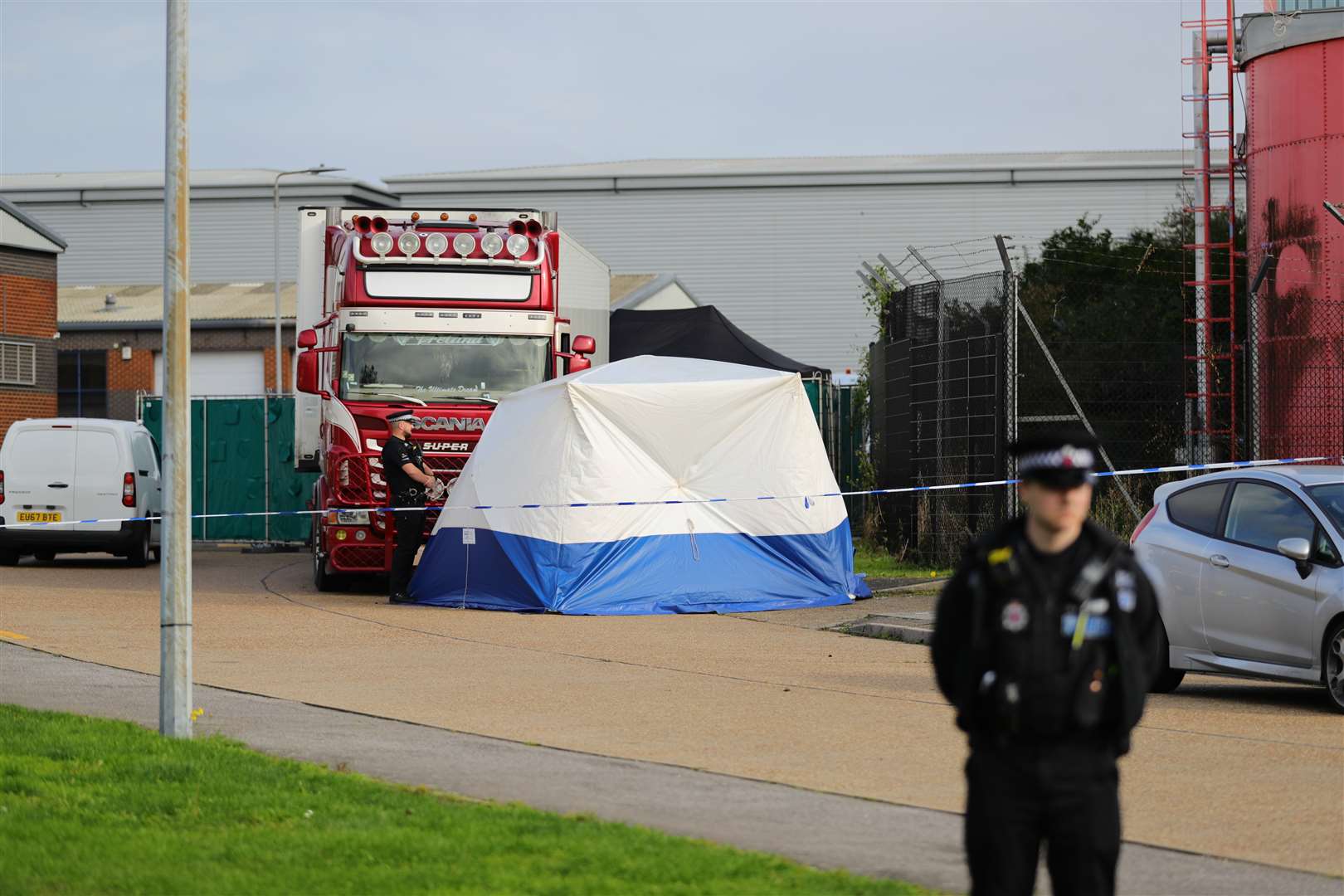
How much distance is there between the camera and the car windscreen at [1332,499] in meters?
11.4

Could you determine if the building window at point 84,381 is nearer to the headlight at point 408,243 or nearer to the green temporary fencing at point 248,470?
the green temporary fencing at point 248,470

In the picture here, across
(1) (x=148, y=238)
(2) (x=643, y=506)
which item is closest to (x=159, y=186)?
(1) (x=148, y=238)

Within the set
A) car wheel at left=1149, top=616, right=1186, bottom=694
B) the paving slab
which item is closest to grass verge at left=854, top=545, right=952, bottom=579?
car wheel at left=1149, top=616, right=1186, bottom=694

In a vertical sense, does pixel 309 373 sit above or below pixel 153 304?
below

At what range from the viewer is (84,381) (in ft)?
195

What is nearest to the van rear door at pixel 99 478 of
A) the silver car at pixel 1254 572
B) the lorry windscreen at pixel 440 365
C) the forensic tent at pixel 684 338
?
the lorry windscreen at pixel 440 365

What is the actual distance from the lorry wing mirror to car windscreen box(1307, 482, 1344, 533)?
40.0ft

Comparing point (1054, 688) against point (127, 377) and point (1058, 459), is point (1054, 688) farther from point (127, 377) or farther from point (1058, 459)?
point (127, 377)

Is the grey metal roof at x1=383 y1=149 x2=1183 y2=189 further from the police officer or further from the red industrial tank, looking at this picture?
the police officer

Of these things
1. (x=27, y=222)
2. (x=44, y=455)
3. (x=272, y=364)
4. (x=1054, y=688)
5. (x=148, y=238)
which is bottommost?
(x=1054, y=688)

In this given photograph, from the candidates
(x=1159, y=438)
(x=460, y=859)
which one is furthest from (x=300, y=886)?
(x=1159, y=438)

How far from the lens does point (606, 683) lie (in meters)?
12.4

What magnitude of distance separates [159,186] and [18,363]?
2845 centimetres

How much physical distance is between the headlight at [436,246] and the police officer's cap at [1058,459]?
16157mm
